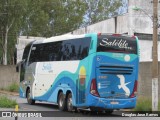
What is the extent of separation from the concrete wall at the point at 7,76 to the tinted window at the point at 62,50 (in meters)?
18.7

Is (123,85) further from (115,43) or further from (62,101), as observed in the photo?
(62,101)

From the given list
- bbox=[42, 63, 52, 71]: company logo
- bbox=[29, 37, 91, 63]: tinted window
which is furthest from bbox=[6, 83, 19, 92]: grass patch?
bbox=[42, 63, 52, 71]: company logo

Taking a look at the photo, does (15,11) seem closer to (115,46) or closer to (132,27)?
(132,27)

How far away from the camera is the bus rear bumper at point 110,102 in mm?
19953

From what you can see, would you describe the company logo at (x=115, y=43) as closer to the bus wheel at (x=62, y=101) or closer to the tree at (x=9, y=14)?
the bus wheel at (x=62, y=101)

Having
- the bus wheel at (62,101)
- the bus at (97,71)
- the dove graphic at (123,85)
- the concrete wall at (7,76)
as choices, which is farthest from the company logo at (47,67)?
the concrete wall at (7,76)

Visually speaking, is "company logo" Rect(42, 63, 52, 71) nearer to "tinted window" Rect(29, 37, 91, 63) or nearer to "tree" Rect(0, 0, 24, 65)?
"tinted window" Rect(29, 37, 91, 63)

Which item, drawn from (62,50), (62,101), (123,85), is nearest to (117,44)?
(123,85)

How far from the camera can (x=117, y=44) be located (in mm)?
20484

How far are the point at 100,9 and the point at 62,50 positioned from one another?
55605mm

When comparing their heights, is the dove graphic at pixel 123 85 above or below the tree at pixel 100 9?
below

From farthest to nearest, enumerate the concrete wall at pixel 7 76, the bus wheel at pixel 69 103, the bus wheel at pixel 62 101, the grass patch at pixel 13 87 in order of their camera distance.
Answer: the concrete wall at pixel 7 76 < the grass patch at pixel 13 87 < the bus wheel at pixel 62 101 < the bus wheel at pixel 69 103

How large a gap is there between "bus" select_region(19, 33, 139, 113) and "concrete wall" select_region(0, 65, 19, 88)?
22.5 meters

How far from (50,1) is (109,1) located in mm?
12107
